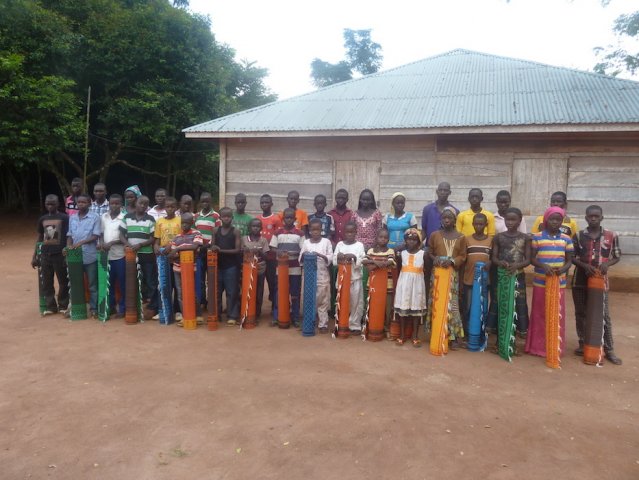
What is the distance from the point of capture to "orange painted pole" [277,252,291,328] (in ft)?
18.4

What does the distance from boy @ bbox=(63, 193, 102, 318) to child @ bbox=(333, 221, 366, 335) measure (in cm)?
303

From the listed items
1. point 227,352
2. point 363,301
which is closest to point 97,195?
point 227,352

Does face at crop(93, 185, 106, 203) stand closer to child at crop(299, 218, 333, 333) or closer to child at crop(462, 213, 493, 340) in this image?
child at crop(299, 218, 333, 333)

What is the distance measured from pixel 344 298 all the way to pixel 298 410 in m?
→ 1.97

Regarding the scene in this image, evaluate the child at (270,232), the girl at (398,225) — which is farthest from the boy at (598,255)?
the child at (270,232)

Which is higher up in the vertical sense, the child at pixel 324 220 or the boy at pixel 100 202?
the boy at pixel 100 202

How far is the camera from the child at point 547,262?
4.72 metres

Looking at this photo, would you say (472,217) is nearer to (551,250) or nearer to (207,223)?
(551,250)

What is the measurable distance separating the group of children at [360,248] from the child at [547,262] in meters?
0.01

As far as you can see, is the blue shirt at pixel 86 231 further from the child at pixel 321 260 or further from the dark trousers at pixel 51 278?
the child at pixel 321 260

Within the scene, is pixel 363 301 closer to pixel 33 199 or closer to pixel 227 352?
pixel 227 352

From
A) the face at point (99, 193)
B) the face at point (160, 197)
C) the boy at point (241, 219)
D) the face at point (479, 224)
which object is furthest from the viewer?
the face at point (99, 193)

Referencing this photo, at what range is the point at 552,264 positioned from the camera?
15.5 ft

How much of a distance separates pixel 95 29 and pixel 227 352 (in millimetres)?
15131
